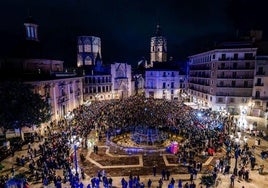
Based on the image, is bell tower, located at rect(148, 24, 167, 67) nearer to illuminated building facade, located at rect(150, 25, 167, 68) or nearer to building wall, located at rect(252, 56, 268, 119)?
illuminated building facade, located at rect(150, 25, 167, 68)

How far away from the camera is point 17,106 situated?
25.5m

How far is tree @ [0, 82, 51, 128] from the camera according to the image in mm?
24828

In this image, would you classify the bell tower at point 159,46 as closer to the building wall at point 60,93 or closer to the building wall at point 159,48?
the building wall at point 159,48

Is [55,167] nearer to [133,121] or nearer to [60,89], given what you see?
[133,121]

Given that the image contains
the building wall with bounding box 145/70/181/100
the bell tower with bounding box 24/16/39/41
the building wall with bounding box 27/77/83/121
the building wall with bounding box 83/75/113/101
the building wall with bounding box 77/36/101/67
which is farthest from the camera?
the building wall with bounding box 77/36/101/67

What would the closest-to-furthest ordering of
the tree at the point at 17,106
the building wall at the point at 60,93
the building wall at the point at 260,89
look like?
the tree at the point at 17,106 → the building wall at the point at 60,93 → the building wall at the point at 260,89

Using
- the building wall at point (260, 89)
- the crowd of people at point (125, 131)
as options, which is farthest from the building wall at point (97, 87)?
the building wall at point (260, 89)

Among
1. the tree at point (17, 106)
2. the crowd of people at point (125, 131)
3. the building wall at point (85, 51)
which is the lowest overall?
the crowd of people at point (125, 131)

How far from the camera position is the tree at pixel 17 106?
2483 centimetres

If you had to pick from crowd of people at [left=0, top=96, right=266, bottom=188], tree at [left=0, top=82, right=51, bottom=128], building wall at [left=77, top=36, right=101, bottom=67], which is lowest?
crowd of people at [left=0, top=96, right=266, bottom=188]

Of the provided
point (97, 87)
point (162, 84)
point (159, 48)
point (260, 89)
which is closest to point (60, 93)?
point (97, 87)

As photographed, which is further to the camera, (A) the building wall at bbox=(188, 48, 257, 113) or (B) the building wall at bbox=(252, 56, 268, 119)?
(A) the building wall at bbox=(188, 48, 257, 113)

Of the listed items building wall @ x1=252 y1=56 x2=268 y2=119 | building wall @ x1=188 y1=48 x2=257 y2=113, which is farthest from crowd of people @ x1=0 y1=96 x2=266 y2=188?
building wall @ x1=252 y1=56 x2=268 y2=119

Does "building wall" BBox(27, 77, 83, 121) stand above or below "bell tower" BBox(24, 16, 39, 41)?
below
